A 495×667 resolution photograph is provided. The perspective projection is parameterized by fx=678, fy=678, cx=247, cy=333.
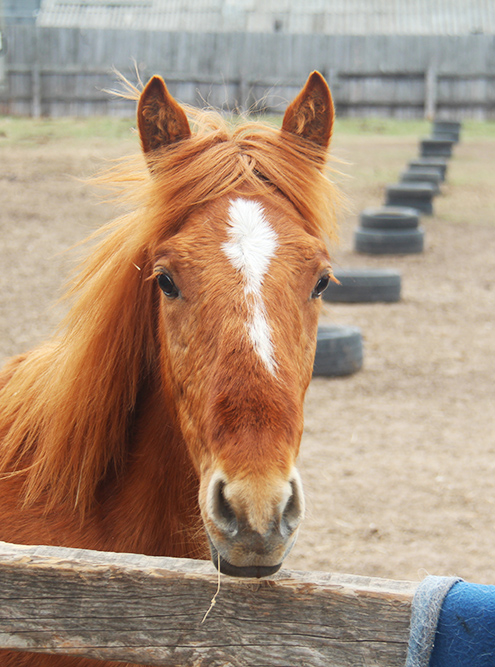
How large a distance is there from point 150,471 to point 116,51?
22.0 m

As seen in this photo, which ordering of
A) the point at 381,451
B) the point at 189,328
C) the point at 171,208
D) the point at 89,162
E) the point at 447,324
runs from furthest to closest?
the point at 89,162, the point at 447,324, the point at 381,451, the point at 171,208, the point at 189,328

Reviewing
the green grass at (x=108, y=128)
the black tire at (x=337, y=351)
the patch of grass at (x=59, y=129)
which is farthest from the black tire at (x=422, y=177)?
the black tire at (x=337, y=351)

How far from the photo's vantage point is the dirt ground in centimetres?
425

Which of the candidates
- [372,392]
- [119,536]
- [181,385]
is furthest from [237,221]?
[372,392]

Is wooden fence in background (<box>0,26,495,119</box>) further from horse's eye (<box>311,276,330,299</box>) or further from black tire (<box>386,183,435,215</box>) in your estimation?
horse's eye (<box>311,276,330,299</box>)

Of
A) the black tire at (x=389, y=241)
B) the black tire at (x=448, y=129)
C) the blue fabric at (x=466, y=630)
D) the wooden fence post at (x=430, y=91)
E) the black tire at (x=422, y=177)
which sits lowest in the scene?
the black tire at (x=389, y=241)

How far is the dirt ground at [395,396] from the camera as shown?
13.9 ft

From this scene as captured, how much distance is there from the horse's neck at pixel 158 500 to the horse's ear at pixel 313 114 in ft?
3.44

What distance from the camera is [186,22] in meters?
32.5

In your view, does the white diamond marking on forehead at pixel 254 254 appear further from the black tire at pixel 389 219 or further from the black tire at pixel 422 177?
the black tire at pixel 422 177

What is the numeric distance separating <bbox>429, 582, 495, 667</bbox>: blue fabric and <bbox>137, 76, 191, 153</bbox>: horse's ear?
5.43ft

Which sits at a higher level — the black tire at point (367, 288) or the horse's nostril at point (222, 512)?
the horse's nostril at point (222, 512)

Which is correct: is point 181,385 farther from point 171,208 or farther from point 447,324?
point 447,324

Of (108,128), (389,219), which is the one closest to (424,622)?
(389,219)
